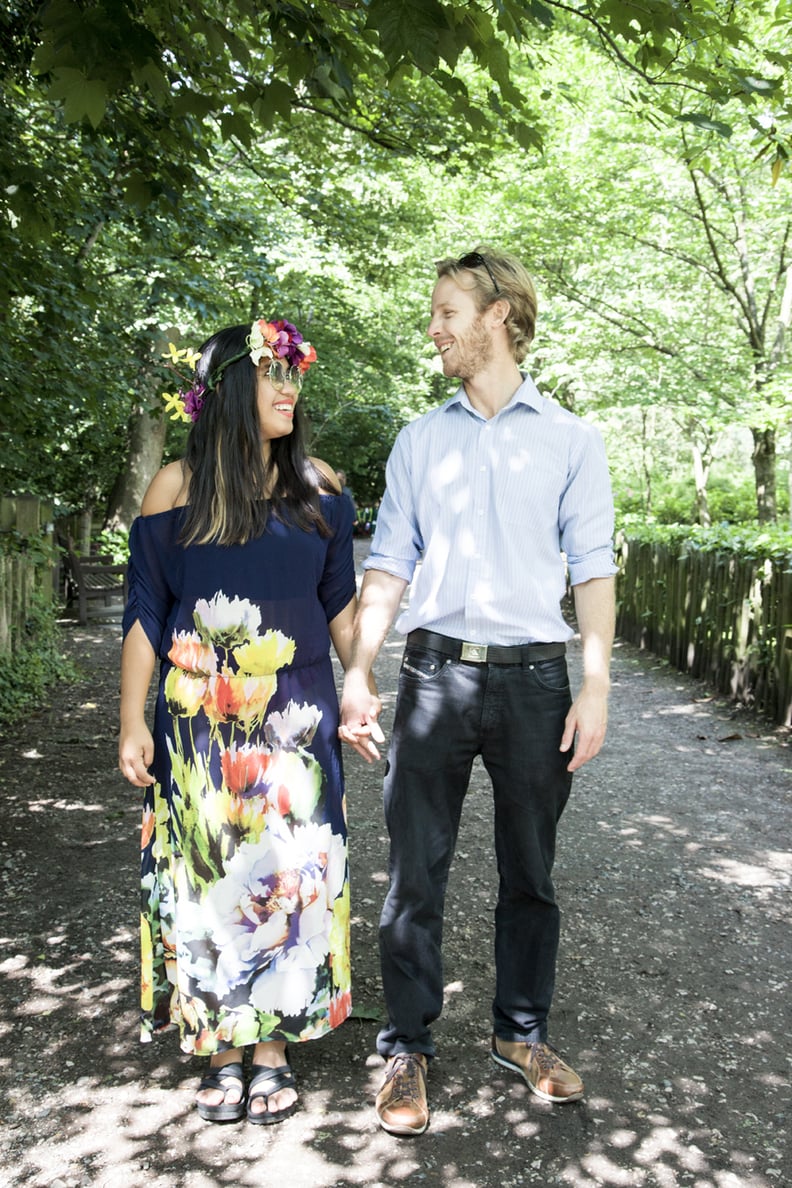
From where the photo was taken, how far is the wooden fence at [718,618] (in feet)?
25.6

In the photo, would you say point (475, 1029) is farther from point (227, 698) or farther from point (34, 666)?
point (34, 666)

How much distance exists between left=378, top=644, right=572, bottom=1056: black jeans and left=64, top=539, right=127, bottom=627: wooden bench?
11.5m

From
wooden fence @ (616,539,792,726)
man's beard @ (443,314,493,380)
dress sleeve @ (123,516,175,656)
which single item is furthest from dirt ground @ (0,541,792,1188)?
man's beard @ (443,314,493,380)

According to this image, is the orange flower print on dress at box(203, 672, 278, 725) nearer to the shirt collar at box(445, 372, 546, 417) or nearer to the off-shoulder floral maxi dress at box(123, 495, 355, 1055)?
the off-shoulder floral maxi dress at box(123, 495, 355, 1055)

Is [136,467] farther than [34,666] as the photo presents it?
Yes

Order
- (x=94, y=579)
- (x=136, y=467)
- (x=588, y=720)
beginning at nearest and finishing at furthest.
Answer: (x=588, y=720) < (x=94, y=579) < (x=136, y=467)

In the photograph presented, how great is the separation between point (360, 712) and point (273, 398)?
0.90 m

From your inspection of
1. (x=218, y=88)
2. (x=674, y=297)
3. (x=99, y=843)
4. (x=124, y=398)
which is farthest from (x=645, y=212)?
(x=99, y=843)

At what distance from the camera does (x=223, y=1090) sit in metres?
2.95

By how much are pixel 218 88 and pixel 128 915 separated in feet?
13.7

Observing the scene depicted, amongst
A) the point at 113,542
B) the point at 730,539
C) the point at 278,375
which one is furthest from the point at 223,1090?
the point at 113,542

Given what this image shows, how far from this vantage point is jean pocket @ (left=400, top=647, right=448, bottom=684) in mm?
2891

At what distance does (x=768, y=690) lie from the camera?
26.3ft

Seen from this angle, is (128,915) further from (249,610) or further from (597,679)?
(597,679)
